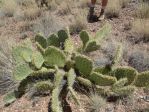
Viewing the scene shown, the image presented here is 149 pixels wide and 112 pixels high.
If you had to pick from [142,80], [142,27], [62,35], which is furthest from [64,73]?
[142,27]

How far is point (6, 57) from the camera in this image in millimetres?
6664

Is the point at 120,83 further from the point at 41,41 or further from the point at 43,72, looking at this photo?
the point at 41,41

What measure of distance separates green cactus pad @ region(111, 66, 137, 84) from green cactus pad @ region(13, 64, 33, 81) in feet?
4.37

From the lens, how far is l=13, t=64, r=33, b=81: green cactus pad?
5.70 m

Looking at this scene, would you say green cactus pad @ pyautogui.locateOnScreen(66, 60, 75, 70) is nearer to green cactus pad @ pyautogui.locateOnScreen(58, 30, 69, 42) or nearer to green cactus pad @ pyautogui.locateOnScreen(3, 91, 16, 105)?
green cactus pad @ pyautogui.locateOnScreen(58, 30, 69, 42)

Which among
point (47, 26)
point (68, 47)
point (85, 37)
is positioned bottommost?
point (47, 26)

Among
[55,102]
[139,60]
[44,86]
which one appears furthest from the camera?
[139,60]

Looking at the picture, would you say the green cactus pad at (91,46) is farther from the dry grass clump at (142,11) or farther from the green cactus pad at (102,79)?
the dry grass clump at (142,11)

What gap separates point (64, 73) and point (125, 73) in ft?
3.12

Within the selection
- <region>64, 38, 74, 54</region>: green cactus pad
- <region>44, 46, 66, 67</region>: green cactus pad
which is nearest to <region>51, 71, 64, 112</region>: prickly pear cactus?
<region>44, 46, 66, 67</region>: green cactus pad

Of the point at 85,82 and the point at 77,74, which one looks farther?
the point at 77,74

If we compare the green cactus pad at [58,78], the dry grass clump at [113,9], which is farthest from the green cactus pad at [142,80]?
the dry grass clump at [113,9]

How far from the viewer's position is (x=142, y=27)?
752 centimetres

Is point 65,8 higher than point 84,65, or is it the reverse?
point 84,65
